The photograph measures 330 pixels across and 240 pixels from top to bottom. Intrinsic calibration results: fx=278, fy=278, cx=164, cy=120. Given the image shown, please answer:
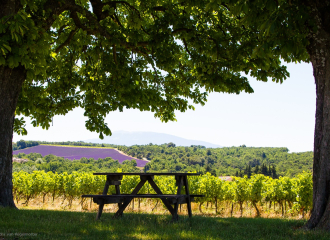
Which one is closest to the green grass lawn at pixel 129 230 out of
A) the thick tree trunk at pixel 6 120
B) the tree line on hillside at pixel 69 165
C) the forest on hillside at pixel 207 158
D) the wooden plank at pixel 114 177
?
the thick tree trunk at pixel 6 120

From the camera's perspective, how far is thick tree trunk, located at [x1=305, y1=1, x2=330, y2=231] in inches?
214

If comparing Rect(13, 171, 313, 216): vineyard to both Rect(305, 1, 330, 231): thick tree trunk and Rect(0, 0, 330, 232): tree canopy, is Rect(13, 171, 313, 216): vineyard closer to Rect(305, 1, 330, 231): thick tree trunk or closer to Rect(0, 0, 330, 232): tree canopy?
Rect(0, 0, 330, 232): tree canopy

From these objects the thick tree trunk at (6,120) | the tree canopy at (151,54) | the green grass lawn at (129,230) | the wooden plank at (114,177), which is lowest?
the green grass lawn at (129,230)

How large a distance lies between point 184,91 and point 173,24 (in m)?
3.89

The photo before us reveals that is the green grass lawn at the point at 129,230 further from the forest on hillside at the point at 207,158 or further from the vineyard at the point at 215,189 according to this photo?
the forest on hillside at the point at 207,158

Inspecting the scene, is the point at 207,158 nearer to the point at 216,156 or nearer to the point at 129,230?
the point at 216,156

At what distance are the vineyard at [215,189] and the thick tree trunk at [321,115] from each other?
6.71m

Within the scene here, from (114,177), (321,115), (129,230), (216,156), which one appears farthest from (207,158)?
(129,230)

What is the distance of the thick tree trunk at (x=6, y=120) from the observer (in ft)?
22.9

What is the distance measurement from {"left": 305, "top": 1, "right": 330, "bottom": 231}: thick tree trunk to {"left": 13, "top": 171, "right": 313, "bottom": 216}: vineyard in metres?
6.71

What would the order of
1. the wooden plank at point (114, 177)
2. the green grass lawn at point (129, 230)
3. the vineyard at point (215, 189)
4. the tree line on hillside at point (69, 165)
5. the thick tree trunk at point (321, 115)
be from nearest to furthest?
the green grass lawn at point (129, 230) < the thick tree trunk at point (321, 115) < the wooden plank at point (114, 177) < the vineyard at point (215, 189) < the tree line on hillside at point (69, 165)

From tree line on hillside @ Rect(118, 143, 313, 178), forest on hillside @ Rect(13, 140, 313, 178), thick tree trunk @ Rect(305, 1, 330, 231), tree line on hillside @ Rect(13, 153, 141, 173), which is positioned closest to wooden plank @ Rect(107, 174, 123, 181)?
thick tree trunk @ Rect(305, 1, 330, 231)

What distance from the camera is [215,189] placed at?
13.6 m

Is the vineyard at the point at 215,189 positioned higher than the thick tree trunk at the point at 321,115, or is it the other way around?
the thick tree trunk at the point at 321,115
